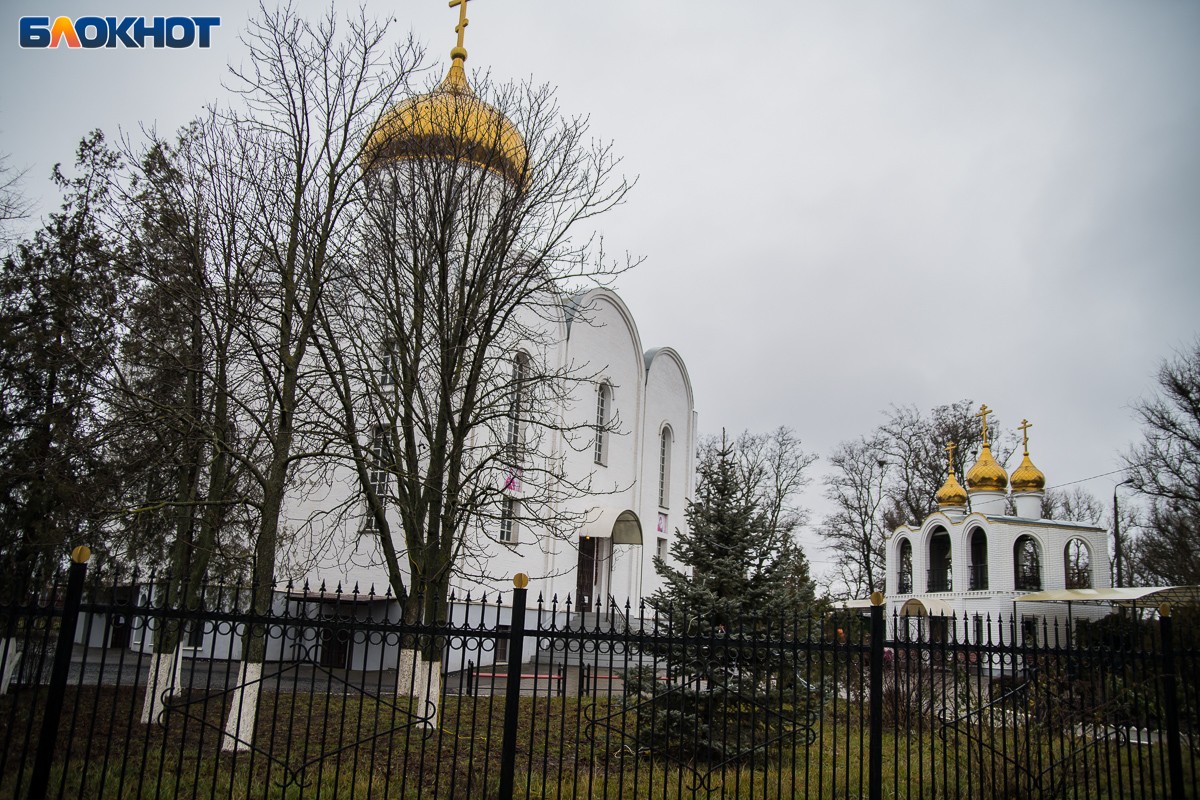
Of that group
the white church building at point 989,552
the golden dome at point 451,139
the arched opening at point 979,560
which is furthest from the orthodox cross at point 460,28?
the arched opening at point 979,560

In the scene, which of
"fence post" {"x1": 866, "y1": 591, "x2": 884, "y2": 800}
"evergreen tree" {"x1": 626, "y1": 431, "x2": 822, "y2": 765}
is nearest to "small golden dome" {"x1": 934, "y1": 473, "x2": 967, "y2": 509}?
"evergreen tree" {"x1": 626, "y1": 431, "x2": 822, "y2": 765}

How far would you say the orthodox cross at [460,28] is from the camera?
55.3 feet

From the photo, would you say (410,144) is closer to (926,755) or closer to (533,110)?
(533,110)

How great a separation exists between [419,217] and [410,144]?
0.97m

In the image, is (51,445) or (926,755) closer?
(926,755)

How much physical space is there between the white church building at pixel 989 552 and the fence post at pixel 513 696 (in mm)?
23064

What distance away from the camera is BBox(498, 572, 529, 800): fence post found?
18.5ft

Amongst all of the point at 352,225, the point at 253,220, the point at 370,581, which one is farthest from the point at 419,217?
the point at 370,581

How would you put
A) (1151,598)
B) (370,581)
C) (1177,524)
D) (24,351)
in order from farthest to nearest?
(1177,524), (1151,598), (370,581), (24,351)

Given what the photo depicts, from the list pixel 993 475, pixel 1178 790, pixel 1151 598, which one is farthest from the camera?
pixel 993 475

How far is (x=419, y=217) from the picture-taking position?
1041 cm

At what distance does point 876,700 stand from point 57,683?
5554mm

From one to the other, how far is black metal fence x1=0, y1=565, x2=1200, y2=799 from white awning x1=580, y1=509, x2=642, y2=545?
1201 centimetres

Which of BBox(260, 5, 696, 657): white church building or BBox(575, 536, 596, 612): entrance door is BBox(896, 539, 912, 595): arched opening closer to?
BBox(260, 5, 696, 657): white church building
